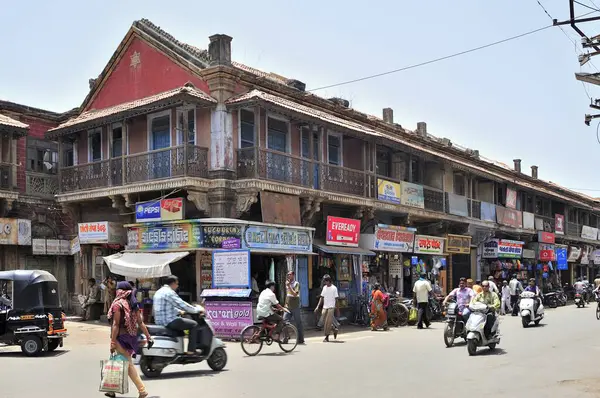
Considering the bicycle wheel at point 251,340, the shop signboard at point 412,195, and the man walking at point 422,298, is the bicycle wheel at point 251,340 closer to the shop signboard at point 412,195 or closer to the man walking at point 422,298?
the man walking at point 422,298

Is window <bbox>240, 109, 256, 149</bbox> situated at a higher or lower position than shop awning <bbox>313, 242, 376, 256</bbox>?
higher

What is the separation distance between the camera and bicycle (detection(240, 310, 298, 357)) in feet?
44.8

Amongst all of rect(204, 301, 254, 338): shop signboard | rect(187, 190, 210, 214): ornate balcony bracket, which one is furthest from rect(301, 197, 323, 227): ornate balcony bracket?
rect(204, 301, 254, 338): shop signboard

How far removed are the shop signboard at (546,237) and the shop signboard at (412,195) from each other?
14.3 metres

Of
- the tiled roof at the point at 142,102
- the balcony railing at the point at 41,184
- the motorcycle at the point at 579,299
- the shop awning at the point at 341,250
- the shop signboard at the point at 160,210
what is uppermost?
the tiled roof at the point at 142,102

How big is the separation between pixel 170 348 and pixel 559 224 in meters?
34.7

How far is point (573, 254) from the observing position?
43.1 meters

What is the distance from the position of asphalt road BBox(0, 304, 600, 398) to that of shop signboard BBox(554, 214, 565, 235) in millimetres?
24720

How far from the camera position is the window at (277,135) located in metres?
20.9

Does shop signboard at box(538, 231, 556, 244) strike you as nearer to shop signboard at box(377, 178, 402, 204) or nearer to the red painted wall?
shop signboard at box(377, 178, 402, 204)

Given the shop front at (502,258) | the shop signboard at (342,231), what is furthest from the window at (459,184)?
the shop signboard at (342,231)

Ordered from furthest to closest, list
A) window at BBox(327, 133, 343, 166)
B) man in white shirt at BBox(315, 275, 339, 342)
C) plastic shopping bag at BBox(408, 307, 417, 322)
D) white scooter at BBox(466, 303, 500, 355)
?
window at BBox(327, 133, 343, 166), plastic shopping bag at BBox(408, 307, 417, 322), man in white shirt at BBox(315, 275, 339, 342), white scooter at BBox(466, 303, 500, 355)

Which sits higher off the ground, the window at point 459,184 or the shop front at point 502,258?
the window at point 459,184

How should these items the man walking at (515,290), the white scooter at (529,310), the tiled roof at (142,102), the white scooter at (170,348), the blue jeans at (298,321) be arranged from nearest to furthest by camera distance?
the white scooter at (170,348) → the blue jeans at (298,321) → the tiled roof at (142,102) → the white scooter at (529,310) → the man walking at (515,290)
